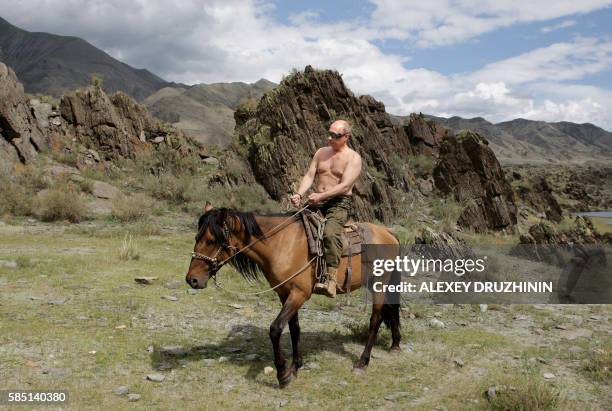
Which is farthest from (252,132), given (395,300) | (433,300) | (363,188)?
(395,300)

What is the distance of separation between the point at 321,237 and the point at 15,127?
20.5 metres

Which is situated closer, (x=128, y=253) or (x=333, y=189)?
(x=333, y=189)

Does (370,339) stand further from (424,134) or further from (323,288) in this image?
(424,134)

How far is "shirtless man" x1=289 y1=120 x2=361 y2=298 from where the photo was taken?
604 centimetres

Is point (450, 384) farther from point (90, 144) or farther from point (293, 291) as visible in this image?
point (90, 144)

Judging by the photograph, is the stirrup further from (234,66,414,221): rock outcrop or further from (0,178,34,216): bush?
(0,178,34,216): bush

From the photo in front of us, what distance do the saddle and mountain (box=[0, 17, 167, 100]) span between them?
459 ft

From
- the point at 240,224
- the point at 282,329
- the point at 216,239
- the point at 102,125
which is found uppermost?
the point at 102,125

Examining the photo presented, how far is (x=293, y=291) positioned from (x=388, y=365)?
199 centimetres

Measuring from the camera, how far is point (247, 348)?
22.8 ft

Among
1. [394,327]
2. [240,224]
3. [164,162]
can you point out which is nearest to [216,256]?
[240,224]

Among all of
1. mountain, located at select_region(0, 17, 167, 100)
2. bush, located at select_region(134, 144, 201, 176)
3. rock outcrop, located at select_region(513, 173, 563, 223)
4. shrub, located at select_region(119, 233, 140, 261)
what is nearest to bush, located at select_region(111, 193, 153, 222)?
shrub, located at select_region(119, 233, 140, 261)

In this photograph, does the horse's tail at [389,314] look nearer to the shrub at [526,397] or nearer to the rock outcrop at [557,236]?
the shrub at [526,397]

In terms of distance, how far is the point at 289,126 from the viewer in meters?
22.5
